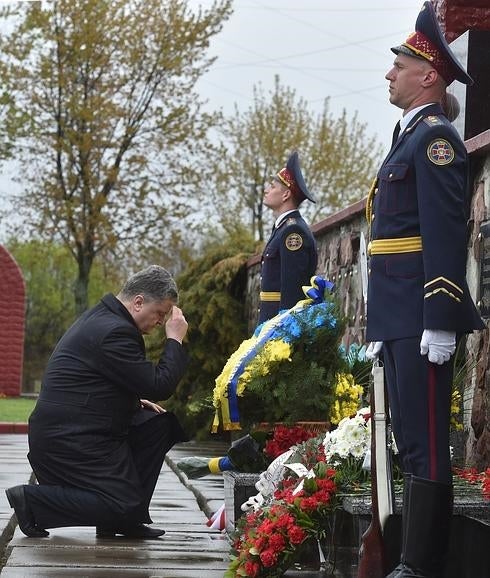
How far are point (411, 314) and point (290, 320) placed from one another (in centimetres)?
218

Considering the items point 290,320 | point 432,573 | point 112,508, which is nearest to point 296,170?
point 290,320

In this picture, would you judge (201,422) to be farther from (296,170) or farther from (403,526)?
(403,526)

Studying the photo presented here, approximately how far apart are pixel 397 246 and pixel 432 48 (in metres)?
0.71

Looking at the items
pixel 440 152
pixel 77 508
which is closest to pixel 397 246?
pixel 440 152

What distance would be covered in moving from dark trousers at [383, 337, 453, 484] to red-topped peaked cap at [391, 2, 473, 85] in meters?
0.98

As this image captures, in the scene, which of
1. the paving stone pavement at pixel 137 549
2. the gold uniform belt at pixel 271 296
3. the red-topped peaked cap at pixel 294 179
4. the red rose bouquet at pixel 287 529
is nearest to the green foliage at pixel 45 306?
the gold uniform belt at pixel 271 296

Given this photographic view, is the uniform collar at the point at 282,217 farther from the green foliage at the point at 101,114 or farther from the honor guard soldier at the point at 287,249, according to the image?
the green foliage at the point at 101,114

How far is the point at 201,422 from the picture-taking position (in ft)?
43.2

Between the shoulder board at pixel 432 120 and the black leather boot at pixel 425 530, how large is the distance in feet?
3.98

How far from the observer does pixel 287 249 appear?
845 centimetres

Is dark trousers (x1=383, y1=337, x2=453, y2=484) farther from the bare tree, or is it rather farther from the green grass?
the bare tree

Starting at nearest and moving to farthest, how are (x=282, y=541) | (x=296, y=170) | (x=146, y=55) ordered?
(x=282, y=541)
(x=296, y=170)
(x=146, y=55)

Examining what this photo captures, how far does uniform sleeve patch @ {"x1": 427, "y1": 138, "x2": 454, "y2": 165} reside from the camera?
467cm

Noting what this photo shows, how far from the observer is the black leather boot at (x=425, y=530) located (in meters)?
4.52
